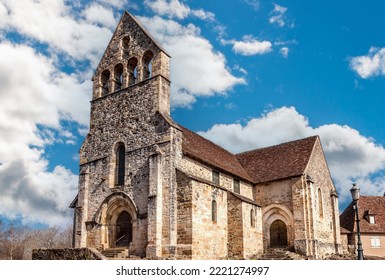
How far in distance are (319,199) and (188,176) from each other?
14247 millimetres

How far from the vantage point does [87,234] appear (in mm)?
27234

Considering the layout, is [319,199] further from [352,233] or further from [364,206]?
[364,206]

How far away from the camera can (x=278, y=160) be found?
34781mm

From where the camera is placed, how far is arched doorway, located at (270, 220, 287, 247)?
102ft

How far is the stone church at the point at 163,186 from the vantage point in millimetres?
24219

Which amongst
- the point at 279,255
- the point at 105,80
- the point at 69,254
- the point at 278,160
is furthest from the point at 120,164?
the point at 278,160

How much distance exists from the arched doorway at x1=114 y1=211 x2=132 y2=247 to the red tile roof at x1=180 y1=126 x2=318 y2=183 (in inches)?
229

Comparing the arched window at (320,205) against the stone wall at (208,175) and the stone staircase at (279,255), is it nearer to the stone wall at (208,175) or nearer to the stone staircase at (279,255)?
the stone staircase at (279,255)

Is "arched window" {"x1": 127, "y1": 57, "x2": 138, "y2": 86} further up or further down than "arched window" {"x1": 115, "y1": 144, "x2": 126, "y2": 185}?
further up

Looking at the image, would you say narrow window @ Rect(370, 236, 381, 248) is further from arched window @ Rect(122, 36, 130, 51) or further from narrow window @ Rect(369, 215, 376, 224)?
arched window @ Rect(122, 36, 130, 51)

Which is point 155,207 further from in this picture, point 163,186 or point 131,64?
point 131,64

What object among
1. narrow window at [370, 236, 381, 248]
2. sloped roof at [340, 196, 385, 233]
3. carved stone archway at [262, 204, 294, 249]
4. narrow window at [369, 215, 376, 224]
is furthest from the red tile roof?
narrow window at [370, 236, 381, 248]

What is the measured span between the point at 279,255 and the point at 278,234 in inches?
128
